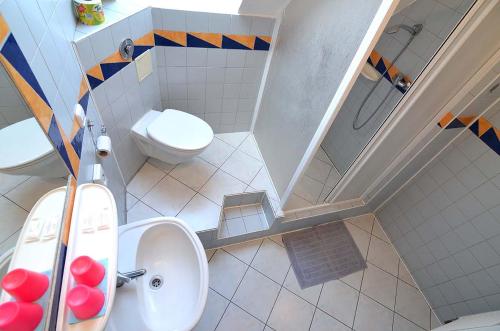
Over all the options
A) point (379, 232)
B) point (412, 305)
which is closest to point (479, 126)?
point (379, 232)

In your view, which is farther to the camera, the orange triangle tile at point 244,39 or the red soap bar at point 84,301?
the orange triangle tile at point 244,39

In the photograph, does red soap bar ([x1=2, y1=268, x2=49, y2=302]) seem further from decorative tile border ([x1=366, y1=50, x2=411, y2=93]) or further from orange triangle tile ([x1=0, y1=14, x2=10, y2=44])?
decorative tile border ([x1=366, y1=50, x2=411, y2=93])

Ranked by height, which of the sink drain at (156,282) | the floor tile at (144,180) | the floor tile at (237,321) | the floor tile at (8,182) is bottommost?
the floor tile at (237,321)

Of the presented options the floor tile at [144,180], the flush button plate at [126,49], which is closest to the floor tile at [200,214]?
the floor tile at [144,180]

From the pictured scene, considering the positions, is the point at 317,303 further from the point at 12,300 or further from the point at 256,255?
the point at 12,300

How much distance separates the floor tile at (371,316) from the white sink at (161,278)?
121 centimetres

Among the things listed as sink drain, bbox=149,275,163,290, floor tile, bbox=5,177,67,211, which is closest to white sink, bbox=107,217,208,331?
sink drain, bbox=149,275,163,290

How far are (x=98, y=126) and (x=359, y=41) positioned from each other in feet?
4.09

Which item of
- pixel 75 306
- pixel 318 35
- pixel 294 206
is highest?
pixel 318 35

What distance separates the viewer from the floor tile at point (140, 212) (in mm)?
1629

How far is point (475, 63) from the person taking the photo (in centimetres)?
123

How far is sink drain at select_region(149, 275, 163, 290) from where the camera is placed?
1054 mm

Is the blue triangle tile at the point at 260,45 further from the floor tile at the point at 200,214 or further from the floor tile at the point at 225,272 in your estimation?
the floor tile at the point at 225,272

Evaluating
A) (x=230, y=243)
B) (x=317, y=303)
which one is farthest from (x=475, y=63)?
(x=230, y=243)
